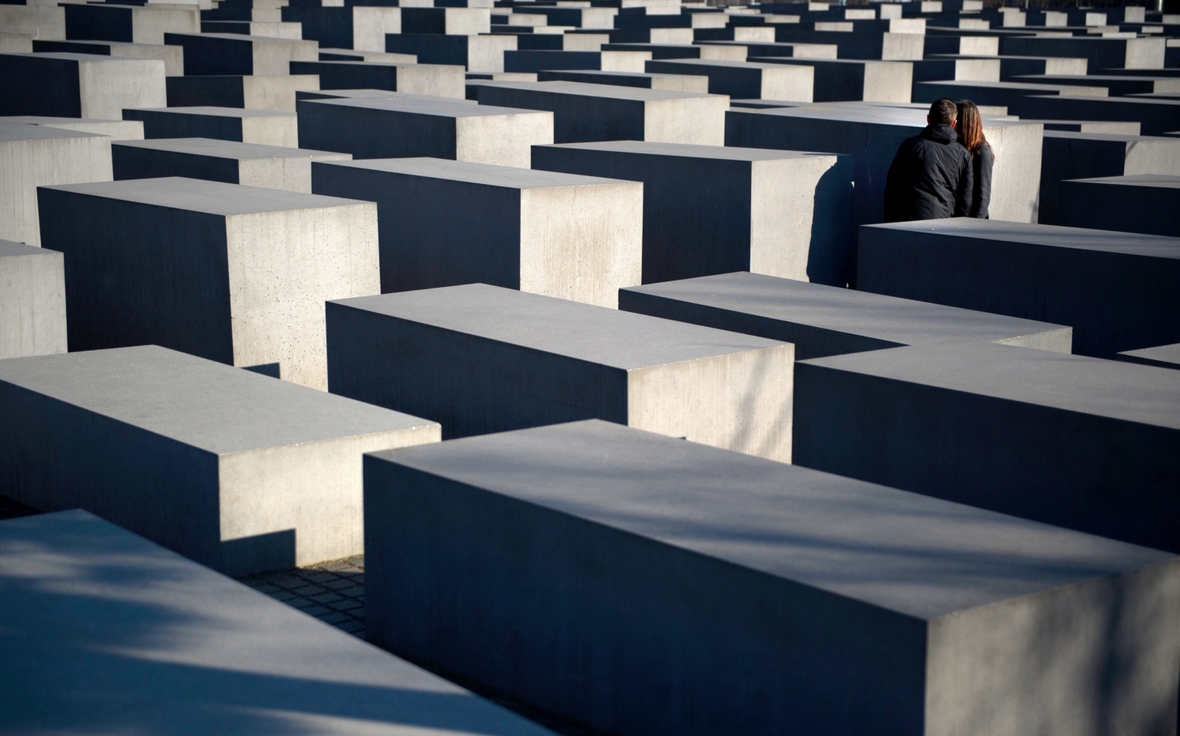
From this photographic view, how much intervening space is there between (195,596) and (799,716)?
5.16 ft

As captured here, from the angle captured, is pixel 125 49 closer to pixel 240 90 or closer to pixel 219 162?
pixel 240 90

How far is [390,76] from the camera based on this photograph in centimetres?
1620

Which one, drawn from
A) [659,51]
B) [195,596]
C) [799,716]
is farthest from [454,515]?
[659,51]

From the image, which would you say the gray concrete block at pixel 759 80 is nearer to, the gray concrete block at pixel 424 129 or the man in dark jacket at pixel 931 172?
the gray concrete block at pixel 424 129

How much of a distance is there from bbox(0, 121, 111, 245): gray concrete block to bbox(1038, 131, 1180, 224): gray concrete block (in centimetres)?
737

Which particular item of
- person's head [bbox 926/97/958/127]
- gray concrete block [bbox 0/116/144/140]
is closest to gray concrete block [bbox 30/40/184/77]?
gray concrete block [bbox 0/116/144/140]

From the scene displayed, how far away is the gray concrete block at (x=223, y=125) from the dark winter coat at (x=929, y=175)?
6029mm

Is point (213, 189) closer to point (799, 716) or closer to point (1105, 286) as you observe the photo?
point (1105, 286)

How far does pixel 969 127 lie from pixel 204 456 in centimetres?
586

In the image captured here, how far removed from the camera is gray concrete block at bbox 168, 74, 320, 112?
15684 millimetres

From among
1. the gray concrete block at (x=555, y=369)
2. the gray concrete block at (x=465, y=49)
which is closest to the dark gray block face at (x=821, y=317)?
the gray concrete block at (x=555, y=369)

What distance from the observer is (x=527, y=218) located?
841 cm

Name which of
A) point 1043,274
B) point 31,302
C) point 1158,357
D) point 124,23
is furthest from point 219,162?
point 124,23

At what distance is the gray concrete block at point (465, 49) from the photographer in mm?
21203
